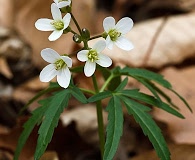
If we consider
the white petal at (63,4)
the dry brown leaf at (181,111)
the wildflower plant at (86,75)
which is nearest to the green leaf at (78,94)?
the wildflower plant at (86,75)

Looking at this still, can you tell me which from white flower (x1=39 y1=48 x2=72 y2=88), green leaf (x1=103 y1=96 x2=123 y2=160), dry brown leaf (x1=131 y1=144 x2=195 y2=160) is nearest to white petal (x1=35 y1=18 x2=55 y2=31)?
white flower (x1=39 y1=48 x2=72 y2=88)

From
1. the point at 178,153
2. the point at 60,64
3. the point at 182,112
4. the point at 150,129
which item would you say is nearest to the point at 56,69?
the point at 60,64

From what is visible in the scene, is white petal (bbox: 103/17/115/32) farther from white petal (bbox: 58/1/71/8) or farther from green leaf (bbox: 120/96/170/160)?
green leaf (bbox: 120/96/170/160)

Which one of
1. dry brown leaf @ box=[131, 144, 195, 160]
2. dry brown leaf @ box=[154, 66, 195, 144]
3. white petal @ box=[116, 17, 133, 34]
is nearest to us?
white petal @ box=[116, 17, 133, 34]

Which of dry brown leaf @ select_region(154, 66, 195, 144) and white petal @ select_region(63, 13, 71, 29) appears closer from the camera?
white petal @ select_region(63, 13, 71, 29)

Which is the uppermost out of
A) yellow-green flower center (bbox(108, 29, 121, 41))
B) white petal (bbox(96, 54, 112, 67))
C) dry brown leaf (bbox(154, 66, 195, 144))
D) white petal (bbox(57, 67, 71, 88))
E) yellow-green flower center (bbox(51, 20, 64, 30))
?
yellow-green flower center (bbox(51, 20, 64, 30))

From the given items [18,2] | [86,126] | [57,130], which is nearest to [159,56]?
[86,126]
